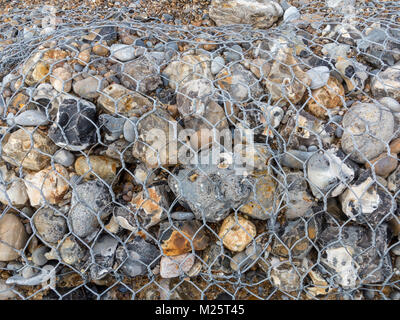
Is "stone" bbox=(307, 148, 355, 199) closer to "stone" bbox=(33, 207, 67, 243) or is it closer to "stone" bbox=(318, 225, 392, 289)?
"stone" bbox=(318, 225, 392, 289)

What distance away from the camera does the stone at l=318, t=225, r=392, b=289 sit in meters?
0.87

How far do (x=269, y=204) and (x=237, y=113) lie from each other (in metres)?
0.26

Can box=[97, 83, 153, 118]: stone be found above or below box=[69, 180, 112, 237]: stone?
above

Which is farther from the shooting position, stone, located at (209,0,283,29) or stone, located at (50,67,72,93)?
stone, located at (209,0,283,29)

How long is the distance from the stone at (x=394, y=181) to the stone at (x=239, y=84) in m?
0.39

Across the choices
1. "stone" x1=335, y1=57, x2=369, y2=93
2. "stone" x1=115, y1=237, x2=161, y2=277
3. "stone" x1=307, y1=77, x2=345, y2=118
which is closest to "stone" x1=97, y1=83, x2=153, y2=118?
"stone" x1=115, y1=237, x2=161, y2=277

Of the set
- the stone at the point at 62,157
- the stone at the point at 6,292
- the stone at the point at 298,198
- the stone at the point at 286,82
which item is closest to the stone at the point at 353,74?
the stone at the point at 286,82

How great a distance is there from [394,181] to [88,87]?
817 millimetres

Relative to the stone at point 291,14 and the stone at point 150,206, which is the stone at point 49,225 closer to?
the stone at point 150,206

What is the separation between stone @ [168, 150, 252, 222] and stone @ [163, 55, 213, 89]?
243 mm

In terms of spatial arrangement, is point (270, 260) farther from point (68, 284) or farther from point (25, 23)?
point (25, 23)

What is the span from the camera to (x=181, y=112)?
37.6 inches

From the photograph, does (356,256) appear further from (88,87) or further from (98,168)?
(88,87)

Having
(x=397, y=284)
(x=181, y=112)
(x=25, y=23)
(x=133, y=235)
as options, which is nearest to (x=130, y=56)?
(x=181, y=112)
